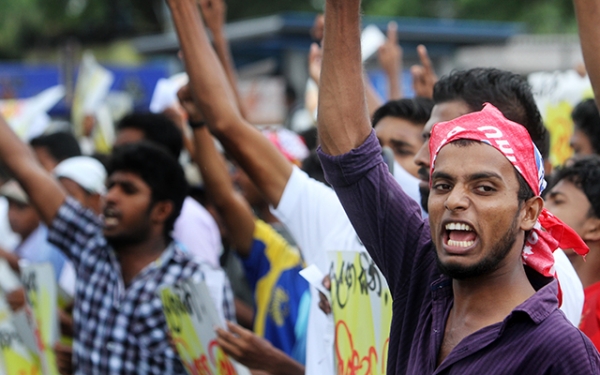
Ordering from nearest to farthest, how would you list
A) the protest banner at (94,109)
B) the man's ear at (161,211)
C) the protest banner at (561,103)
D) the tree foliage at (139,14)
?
1. the man's ear at (161,211)
2. the protest banner at (561,103)
3. the protest banner at (94,109)
4. the tree foliage at (139,14)

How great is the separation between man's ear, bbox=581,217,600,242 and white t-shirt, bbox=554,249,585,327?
0.66 m

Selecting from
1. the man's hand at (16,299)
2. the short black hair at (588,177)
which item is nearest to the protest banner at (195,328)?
the short black hair at (588,177)

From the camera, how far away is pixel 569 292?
2.56 meters

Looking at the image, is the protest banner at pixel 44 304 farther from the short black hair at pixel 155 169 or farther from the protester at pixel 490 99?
the protester at pixel 490 99

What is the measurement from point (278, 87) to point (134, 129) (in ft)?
20.1

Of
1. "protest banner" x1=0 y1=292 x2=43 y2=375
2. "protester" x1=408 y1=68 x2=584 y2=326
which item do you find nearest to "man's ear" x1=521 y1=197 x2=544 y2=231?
"protester" x1=408 y1=68 x2=584 y2=326

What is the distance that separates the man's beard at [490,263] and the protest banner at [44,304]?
8.49 feet

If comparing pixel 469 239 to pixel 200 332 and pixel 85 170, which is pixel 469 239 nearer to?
pixel 200 332

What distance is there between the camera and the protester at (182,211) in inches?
188

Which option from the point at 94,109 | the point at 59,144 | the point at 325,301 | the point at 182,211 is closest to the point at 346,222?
the point at 325,301

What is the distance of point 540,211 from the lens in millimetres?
2080

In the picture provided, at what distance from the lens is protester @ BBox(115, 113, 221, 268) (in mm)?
4773

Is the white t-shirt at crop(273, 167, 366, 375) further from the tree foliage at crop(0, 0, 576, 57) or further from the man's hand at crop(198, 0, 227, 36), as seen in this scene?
the tree foliage at crop(0, 0, 576, 57)

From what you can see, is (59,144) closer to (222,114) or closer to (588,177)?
(222,114)
